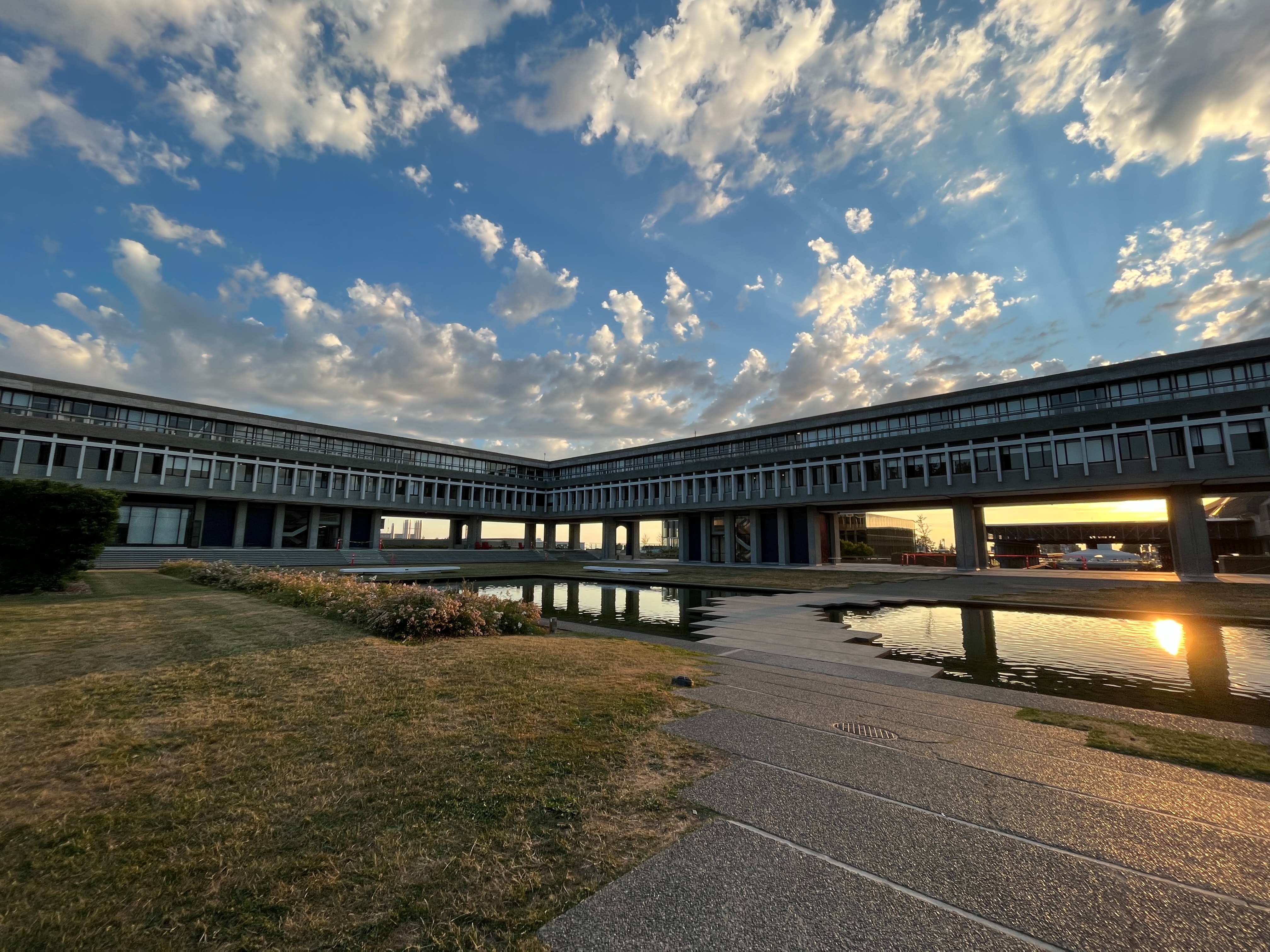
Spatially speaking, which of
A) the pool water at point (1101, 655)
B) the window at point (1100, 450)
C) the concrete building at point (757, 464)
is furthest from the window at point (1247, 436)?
the pool water at point (1101, 655)

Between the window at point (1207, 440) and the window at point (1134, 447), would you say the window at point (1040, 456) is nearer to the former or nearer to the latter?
the window at point (1134, 447)

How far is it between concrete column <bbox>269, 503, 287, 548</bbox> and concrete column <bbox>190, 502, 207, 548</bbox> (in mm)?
5388

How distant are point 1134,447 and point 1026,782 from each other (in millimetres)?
42024

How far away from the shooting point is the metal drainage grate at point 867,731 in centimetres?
624

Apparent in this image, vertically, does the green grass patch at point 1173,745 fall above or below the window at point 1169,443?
below

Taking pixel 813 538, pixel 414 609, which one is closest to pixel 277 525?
pixel 414 609

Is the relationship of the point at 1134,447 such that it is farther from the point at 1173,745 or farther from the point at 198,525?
the point at 198,525

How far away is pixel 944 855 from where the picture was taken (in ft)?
12.5

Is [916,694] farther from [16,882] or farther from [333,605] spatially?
[333,605]

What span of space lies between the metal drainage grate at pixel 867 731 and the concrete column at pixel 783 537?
4524 centimetres

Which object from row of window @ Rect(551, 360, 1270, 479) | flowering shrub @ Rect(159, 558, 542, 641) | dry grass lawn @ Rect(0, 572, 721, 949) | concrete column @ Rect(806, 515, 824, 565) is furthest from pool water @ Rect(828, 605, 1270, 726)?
concrete column @ Rect(806, 515, 824, 565)

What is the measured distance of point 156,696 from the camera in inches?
274

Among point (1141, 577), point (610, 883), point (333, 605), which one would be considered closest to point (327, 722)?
point (610, 883)

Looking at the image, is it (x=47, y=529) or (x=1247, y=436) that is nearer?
(x=47, y=529)
